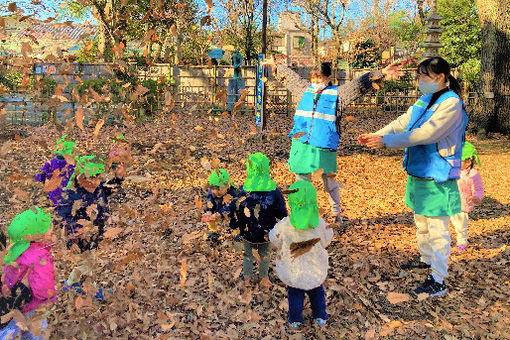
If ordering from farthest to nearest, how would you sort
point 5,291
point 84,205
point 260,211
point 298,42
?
point 298,42 → point 84,205 → point 260,211 → point 5,291

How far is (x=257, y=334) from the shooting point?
3732 millimetres

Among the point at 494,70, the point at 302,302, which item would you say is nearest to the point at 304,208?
the point at 302,302

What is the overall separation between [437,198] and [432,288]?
0.82m

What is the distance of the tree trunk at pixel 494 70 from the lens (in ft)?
47.4

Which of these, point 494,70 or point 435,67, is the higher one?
point 494,70

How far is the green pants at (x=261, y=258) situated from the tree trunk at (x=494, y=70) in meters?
12.3

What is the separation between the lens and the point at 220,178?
16.8 ft

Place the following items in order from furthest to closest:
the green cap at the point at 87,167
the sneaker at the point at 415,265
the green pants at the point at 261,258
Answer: the sneaker at the point at 415,265
the green cap at the point at 87,167
the green pants at the point at 261,258

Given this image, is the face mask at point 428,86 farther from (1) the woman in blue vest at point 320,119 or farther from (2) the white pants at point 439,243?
(1) the woman in blue vest at point 320,119

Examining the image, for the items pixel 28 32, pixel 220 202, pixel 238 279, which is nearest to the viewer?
pixel 238 279

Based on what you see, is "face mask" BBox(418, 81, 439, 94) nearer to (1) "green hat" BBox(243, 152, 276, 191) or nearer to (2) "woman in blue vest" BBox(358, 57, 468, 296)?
(2) "woman in blue vest" BBox(358, 57, 468, 296)

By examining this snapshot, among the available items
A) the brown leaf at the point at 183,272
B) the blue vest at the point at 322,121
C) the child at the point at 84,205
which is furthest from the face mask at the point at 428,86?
the child at the point at 84,205

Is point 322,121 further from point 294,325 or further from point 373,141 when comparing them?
point 294,325

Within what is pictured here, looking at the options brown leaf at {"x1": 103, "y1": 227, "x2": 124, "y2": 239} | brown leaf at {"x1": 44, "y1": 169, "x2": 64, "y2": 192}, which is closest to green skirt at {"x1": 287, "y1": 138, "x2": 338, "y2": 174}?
brown leaf at {"x1": 103, "y1": 227, "x2": 124, "y2": 239}
